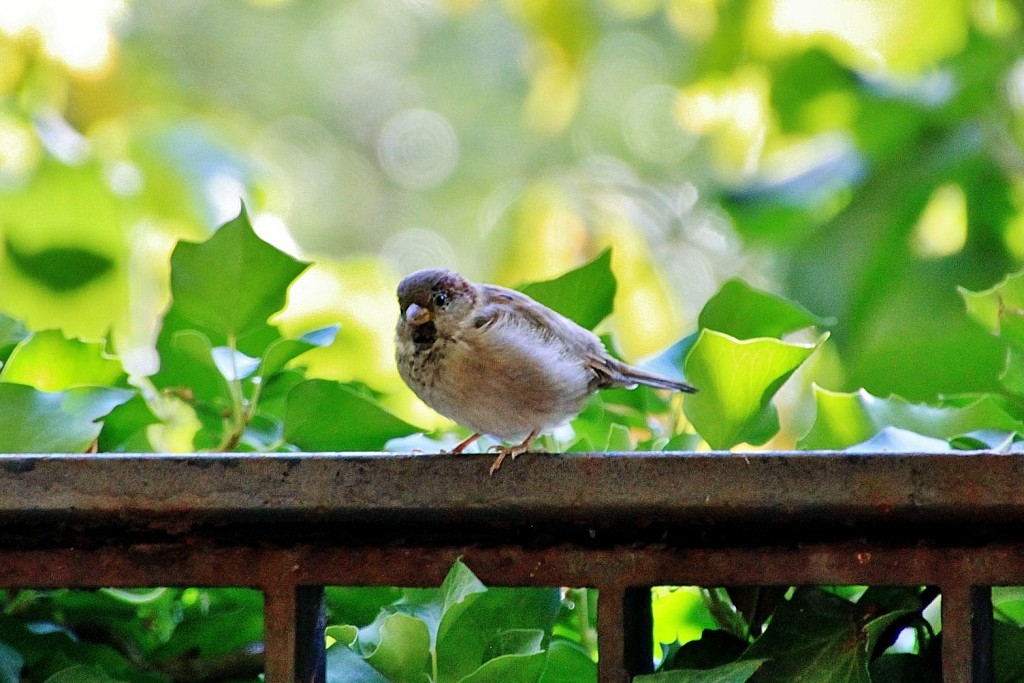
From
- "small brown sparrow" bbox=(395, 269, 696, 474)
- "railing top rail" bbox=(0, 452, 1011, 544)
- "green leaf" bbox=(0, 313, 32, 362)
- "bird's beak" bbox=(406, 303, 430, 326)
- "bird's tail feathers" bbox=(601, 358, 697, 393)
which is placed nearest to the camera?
"railing top rail" bbox=(0, 452, 1011, 544)

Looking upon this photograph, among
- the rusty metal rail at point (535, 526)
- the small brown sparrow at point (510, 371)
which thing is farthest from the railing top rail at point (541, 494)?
the small brown sparrow at point (510, 371)

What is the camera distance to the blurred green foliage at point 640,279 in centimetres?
66

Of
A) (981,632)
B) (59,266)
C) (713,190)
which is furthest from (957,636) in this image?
(713,190)

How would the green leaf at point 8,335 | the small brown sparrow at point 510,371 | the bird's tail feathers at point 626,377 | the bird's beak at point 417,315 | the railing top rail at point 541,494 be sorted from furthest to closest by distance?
the bird's beak at point 417,315 < the small brown sparrow at point 510,371 < the bird's tail feathers at point 626,377 < the green leaf at point 8,335 < the railing top rail at point 541,494

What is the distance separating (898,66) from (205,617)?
1.31 metres

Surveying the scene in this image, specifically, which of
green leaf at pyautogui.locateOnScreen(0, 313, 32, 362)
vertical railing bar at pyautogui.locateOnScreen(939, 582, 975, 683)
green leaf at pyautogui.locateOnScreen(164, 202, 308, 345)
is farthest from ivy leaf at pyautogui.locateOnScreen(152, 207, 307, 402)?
vertical railing bar at pyautogui.locateOnScreen(939, 582, 975, 683)

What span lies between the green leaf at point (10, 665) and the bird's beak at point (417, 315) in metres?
0.63

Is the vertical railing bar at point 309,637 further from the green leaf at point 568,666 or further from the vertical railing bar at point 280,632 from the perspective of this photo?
the green leaf at point 568,666

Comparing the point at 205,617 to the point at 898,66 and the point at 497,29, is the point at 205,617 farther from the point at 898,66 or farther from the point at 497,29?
the point at 497,29

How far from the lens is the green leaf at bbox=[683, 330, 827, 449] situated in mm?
647

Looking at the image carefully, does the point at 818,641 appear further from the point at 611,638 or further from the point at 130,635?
the point at 130,635

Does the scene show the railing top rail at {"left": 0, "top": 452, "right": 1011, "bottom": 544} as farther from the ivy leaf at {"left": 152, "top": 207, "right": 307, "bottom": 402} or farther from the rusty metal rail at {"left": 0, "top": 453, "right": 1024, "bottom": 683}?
the ivy leaf at {"left": 152, "top": 207, "right": 307, "bottom": 402}

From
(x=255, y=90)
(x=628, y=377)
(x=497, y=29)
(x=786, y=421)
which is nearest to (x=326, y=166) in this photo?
(x=255, y=90)

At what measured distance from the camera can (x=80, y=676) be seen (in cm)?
60
